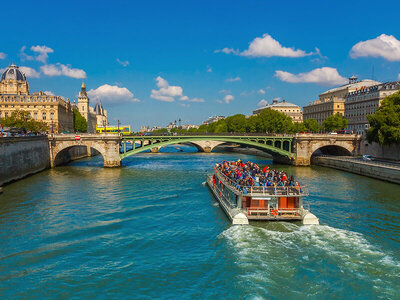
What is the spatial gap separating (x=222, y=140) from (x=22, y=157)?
1416 inches

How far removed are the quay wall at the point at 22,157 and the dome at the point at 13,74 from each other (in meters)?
60.1

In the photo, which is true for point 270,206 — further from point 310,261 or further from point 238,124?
point 238,124

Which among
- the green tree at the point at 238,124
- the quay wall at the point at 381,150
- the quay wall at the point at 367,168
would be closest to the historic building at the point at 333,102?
the green tree at the point at 238,124

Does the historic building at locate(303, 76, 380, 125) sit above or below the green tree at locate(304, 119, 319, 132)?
above

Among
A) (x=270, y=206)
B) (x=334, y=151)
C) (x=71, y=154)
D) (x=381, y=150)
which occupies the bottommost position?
(x=270, y=206)

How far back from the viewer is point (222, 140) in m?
67.2

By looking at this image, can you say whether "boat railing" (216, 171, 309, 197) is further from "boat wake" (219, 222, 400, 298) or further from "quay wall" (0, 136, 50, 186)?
"quay wall" (0, 136, 50, 186)

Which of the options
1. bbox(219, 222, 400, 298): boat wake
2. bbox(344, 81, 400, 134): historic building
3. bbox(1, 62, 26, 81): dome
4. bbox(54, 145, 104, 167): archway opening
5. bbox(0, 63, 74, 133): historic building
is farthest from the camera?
bbox(1, 62, 26, 81): dome

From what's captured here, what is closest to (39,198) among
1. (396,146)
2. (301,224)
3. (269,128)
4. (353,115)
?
(301,224)

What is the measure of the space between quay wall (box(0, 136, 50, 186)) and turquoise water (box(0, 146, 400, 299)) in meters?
9.88

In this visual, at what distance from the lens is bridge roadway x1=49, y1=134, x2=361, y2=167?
6034 centimetres

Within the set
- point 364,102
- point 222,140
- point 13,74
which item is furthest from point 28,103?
point 364,102

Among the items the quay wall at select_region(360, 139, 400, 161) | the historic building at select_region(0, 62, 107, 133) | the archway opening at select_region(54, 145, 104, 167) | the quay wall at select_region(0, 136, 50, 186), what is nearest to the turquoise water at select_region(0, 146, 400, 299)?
the quay wall at select_region(0, 136, 50, 186)

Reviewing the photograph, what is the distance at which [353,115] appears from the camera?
338 ft
